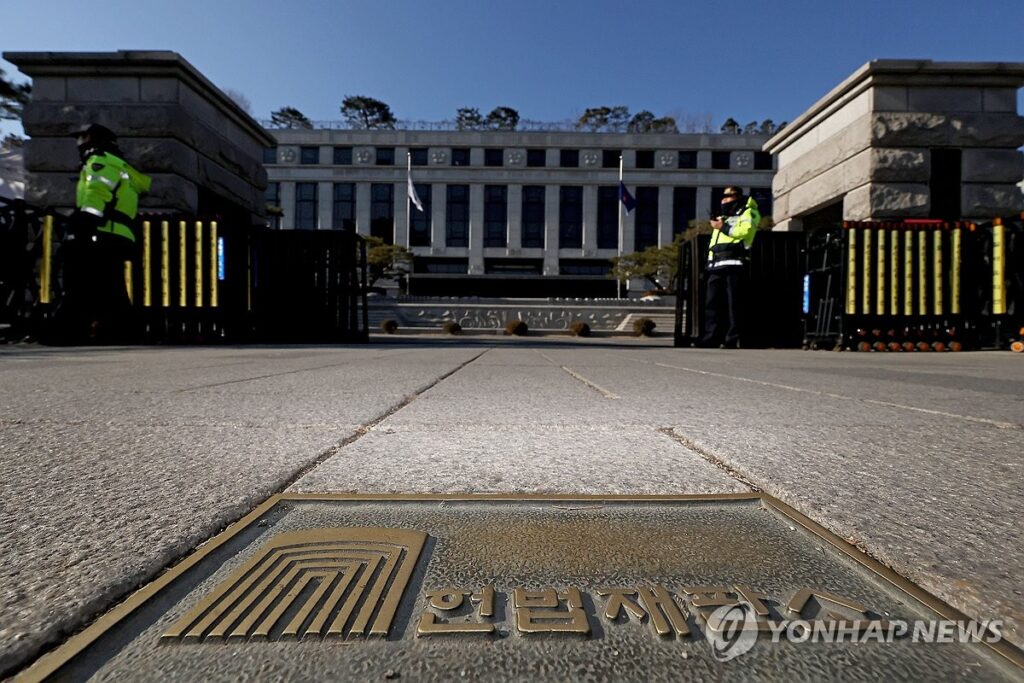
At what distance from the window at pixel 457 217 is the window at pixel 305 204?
41.4ft

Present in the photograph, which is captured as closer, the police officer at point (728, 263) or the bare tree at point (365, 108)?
the police officer at point (728, 263)

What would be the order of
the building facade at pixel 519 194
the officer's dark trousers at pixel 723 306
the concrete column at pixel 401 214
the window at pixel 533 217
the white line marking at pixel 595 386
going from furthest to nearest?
the window at pixel 533 217 → the concrete column at pixel 401 214 → the building facade at pixel 519 194 → the officer's dark trousers at pixel 723 306 → the white line marking at pixel 595 386

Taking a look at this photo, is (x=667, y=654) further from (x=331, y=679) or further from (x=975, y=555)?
(x=975, y=555)

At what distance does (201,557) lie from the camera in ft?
3.04

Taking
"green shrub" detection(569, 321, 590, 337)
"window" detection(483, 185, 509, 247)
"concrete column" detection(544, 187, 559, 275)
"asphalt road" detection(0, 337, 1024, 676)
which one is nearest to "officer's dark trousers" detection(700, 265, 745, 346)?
"asphalt road" detection(0, 337, 1024, 676)

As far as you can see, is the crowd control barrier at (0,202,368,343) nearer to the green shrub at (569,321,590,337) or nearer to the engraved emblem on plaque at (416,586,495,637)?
the engraved emblem on plaque at (416,586,495,637)

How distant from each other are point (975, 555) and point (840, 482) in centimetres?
44

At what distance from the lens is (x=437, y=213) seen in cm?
5050

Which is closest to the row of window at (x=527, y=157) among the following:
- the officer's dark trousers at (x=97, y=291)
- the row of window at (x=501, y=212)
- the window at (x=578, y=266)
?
the row of window at (x=501, y=212)

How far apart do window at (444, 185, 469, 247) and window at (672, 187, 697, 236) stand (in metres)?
19.0

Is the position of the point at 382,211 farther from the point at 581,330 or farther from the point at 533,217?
the point at 581,330

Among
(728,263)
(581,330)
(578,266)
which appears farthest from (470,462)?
(578,266)

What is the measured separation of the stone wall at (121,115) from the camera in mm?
11656

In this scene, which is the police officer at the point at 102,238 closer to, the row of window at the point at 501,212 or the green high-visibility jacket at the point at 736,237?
the green high-visibility jacket at the point at 736,237
